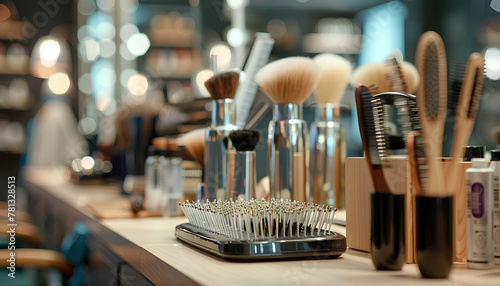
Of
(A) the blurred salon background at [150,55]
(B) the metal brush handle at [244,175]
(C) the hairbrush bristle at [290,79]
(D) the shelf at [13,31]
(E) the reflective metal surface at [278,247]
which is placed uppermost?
(D) the shelf at [13,31]

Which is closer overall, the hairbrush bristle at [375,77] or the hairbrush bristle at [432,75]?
the hairbrush bristle at [432,75]

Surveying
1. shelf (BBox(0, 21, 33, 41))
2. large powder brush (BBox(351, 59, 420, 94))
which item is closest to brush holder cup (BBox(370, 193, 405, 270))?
large powder brush (BBox(351, 59, 420, 94))

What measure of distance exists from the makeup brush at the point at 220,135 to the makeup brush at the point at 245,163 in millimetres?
92

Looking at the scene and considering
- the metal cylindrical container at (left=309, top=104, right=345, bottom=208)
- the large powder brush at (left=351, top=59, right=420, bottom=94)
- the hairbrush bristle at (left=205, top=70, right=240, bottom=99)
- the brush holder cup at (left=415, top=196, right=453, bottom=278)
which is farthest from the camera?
the metal cylindrical container at (left=309, top=104, right=345, bottom=208)

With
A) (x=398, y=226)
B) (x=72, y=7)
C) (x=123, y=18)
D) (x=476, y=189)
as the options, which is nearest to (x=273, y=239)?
(x=398, y=226)

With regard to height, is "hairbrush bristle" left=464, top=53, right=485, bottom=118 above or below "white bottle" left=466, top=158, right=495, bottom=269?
above

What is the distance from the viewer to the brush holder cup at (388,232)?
2.48ft

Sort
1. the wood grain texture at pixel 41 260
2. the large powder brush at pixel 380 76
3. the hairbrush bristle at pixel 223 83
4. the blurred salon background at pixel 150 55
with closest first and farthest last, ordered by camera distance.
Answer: the large powder brush at pixel 380 76 < the hairbrush bristle at pixel 223 83 < the wood grain texture at pixel 41 260 < the blurred salon background at pixel 150 55

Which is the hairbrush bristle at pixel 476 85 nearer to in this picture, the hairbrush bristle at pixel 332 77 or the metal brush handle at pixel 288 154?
the metal brush handle at pixel 288 154

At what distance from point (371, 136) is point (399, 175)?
0.42 ft

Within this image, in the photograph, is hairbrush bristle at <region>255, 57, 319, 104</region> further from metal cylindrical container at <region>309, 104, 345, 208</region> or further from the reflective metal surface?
the reflective metal surface

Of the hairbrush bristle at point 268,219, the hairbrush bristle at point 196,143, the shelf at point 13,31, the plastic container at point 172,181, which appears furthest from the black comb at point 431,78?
the shelf at point 13,31

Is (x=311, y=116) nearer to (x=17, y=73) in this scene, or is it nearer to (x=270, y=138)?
(x=270, y=138)

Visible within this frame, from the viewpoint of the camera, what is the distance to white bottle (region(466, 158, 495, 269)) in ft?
A: 2.52
